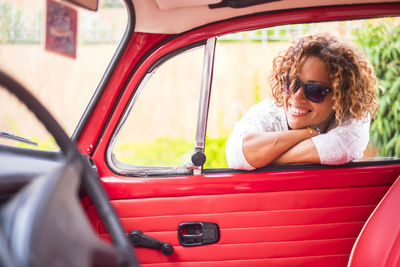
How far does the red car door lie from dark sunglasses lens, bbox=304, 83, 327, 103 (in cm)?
30

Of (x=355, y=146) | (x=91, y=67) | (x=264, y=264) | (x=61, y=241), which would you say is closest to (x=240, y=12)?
(x=355, y=146)

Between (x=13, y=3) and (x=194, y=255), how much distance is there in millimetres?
4890

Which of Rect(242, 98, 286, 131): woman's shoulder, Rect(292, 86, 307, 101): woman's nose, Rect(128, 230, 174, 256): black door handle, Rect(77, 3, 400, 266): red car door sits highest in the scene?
Rect(292, 86, 307, 101): woman's nose

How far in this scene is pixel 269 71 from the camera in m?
2.22

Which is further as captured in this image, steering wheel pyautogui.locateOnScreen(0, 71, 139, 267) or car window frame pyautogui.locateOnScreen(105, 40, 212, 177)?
car window frame pyautogui.locateOnScreen(105, 40, 212, 177)

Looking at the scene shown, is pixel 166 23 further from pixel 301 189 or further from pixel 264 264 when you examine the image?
pixel 264 264

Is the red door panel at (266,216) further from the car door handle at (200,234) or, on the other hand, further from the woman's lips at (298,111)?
the woman's lips at (298,111)

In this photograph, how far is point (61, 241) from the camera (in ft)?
2.58

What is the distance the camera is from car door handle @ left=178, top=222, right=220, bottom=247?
1985mm

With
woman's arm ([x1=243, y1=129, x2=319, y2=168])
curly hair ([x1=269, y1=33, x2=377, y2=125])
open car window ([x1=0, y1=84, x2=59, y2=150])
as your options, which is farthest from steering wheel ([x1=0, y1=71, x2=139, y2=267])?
curly hair ([x1=269, y1=33, x2=377, y2=125])

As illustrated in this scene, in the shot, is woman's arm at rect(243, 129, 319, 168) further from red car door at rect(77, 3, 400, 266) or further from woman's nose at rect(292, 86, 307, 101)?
woman's nose at rect(292, 86, 307, 101)

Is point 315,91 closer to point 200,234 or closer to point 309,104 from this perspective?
point 309,104

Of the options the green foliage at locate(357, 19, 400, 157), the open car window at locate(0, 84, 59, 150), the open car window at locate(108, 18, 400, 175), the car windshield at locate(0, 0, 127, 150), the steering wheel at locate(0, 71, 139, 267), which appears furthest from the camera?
the car windshield at locate(0, 0, 127, 150)

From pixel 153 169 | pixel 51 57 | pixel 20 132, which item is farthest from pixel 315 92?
pixel 51 57
